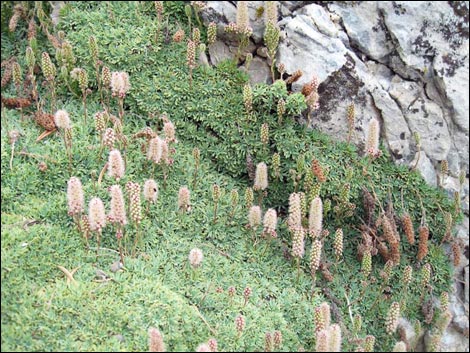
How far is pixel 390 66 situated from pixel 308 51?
0.90 m

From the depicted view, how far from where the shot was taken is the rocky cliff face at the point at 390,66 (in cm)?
642

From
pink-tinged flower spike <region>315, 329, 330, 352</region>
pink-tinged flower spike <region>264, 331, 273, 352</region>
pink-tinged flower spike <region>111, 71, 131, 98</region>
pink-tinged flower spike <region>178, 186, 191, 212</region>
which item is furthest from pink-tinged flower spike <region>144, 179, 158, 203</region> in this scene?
pink-tinged flower spike <region>315, 329, 330, 352</region>

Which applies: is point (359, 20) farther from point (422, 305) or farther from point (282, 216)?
point (422, 305)

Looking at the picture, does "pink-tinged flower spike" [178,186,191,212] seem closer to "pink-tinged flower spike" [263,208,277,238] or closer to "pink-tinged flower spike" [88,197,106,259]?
"pink-tinged flower spike" [263,208,277,238]

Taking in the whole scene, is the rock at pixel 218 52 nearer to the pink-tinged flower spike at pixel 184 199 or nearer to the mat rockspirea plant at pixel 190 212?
the mat rockspirea plant at pixel 190 212

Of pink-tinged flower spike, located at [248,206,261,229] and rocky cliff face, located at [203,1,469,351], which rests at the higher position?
rocky cliff face, located at [203,1,469,351]

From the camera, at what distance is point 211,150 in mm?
6234

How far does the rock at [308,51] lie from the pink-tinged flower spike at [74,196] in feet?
8.26

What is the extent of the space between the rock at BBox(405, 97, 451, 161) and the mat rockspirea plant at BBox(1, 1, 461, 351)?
41 centimetres

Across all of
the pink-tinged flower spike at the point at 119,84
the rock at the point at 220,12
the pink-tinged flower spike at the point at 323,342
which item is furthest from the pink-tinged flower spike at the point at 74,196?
the rock at the point at 220,12

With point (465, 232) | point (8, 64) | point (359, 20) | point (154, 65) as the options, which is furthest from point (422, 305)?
point (8, 64)

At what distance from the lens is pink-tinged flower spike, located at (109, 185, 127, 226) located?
4.78 meters

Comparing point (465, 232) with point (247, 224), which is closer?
point (247, 224)

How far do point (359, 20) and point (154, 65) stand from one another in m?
2.15
